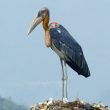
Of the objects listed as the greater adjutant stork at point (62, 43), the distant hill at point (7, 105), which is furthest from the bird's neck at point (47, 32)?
the distant hill at point (7, 105)

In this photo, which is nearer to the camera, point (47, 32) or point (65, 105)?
point (65, 105)

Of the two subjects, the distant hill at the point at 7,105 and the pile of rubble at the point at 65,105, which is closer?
the pile of rubble at the point at 65,105

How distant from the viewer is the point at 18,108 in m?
181

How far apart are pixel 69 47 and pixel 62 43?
0.73 ft

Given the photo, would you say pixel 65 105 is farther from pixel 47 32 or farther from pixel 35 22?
pixel 35 22

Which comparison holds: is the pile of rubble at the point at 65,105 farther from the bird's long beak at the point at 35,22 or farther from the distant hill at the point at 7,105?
the distant hill at the point at 7,105

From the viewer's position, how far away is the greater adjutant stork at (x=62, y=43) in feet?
66.2

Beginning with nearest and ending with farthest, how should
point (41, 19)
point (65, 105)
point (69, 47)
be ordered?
point (65, 105) → point (41, 19) → point (69, 47)

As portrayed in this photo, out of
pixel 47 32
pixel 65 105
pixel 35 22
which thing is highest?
pixel 35 22

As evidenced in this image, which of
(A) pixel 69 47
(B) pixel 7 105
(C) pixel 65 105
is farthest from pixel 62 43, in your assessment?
(B) pixel 7 105

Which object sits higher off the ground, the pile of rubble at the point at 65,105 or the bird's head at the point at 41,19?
the bird's head at the point at 41,19

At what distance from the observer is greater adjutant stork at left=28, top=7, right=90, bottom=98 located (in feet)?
66.2

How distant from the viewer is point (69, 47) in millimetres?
20297

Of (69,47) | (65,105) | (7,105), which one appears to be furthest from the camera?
(7,105)
